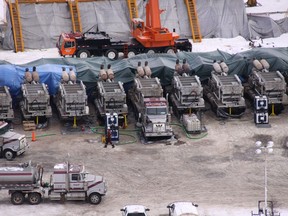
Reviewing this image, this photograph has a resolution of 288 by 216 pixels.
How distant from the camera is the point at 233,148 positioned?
208ft

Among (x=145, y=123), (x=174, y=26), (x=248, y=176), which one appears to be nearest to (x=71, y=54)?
(x=174, y=26)

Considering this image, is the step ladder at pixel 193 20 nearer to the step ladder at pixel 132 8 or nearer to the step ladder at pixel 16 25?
the step ladder at pixel 132 8

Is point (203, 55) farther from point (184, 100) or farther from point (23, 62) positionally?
point (23, 62)

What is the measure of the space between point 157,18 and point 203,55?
27.1 ft

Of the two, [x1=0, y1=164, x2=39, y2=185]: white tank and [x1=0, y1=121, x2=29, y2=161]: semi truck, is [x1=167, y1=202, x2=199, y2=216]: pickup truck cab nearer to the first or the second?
[x1=0, y1=164, x2=39, y2=185]: white tank

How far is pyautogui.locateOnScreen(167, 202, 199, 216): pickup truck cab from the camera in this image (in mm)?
50128

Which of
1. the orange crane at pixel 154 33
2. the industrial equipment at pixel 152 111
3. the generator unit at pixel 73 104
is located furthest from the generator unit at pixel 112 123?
the orange crane at pixel 154 33

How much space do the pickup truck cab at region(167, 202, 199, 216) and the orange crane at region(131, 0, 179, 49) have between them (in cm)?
3071

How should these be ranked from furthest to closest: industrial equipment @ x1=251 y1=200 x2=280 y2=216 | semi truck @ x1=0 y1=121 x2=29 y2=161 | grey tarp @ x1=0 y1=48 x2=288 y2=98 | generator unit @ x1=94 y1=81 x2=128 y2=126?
grey tarp @ x1=0 y1=48 x2=288 y2=98, generator unit @ x1=94 y1=81 x2=128 y2=126, semi truck @ x1=0 y1=121 x2=29 y2=161, industrial equipment @ x1=251 y1=200 x2=280 y2=216

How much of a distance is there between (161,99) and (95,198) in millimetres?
13052

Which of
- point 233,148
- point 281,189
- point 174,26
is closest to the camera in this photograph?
point 281,189

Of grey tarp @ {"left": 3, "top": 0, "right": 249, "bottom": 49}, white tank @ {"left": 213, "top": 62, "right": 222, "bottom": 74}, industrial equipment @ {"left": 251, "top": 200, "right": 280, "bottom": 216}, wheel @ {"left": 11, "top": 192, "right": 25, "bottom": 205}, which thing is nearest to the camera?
industrial equipment @ {"left": 251, "top": 200, "right": 280, "bottom": 216}

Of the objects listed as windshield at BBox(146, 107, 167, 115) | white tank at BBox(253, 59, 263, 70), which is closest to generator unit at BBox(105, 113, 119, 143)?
windshield at BBox(146, 107, 167, 115)

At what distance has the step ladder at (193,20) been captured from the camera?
8638cm
